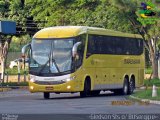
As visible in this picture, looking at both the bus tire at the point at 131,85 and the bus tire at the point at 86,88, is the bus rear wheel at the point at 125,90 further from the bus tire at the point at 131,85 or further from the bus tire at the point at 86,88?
the bus tire at the point at 86,88

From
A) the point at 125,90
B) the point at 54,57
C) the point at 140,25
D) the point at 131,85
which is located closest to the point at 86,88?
the point at 54,57

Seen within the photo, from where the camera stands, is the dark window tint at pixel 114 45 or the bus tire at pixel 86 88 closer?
the bus tire at pixel 86 88

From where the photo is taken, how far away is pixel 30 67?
1211 inches

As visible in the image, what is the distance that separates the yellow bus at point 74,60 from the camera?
30.3m

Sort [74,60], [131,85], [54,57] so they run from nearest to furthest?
[54,57], [74,60], [131,85]

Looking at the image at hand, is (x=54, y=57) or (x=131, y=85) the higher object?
(x=54, y=57)

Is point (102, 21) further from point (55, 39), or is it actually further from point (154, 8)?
point (55, 39)

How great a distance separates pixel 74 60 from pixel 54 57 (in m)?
1.02

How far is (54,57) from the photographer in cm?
3031

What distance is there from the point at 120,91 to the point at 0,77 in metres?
13.8

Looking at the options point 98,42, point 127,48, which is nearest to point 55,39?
point 98,42

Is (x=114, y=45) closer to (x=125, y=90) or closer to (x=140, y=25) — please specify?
(x=125, y=90)

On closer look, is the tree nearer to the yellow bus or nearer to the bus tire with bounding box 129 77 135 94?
the bus tire with bounding box 129 77 135 94

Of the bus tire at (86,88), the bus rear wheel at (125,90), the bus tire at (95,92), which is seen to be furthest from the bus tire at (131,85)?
the bus tire at (86,88)
